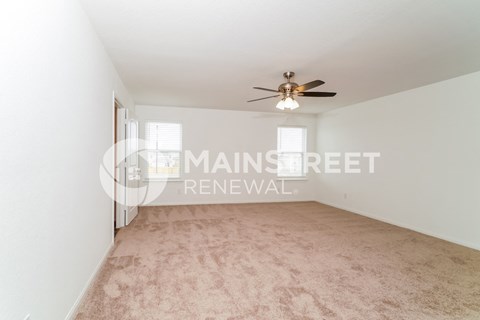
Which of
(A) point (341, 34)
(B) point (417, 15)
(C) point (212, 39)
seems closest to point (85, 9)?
(C) point (212, 39)

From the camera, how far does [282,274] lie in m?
2.57

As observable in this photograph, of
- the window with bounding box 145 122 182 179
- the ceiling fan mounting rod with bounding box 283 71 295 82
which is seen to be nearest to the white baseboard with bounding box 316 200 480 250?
the ceiling fan mounting rod with bounding box 283 71 295 82

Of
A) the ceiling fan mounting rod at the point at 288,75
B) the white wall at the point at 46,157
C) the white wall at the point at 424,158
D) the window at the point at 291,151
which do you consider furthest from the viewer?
the window at the point at 291,151

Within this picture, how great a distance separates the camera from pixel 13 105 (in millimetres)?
1124

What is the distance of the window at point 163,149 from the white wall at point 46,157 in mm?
3588

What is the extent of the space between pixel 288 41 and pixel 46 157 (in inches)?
95.0

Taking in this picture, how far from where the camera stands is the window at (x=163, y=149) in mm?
5926

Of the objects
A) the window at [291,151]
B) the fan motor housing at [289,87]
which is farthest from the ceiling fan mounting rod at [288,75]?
the window at [291,151]

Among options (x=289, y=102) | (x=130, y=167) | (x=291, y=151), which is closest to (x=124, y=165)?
(x=130, y=167)

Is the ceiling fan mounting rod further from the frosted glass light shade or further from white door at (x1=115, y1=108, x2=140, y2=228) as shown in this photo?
white door at (x1=115, y1=108, x2=140, y2=228)

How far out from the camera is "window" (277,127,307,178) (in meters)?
6.79

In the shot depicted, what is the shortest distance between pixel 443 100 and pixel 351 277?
334 centimetres

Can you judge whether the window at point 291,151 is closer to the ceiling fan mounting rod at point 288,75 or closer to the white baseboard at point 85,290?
the ceiling fan mounting rod at point 288,75

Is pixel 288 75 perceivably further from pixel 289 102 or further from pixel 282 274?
pixel 282 274
